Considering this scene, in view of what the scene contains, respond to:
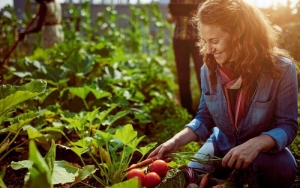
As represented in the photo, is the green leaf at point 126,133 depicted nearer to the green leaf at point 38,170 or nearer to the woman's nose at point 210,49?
the woman's nose at point 210,49

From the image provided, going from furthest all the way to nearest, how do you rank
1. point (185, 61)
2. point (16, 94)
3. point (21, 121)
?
1. point (185, 61)
2. point (21, 121)
3. point (16, 94)

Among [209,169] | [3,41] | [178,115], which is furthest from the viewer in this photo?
[3,41]

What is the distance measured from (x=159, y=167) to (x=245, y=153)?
390mm

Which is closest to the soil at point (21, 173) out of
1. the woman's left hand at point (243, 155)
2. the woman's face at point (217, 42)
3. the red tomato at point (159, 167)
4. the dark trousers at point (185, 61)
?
the red tomato at point (159, 167)

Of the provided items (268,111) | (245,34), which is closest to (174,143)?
(268,111)

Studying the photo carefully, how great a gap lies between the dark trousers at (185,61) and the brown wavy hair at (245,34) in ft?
5.96

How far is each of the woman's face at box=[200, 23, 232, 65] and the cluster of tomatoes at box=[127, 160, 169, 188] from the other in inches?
22.1

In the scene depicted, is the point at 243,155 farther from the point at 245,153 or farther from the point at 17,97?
the point at 17,97

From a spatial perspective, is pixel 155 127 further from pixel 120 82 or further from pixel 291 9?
pixel 291 9

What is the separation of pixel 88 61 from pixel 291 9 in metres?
2.08

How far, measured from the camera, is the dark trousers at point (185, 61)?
4.02 meters

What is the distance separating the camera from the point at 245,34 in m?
2.05

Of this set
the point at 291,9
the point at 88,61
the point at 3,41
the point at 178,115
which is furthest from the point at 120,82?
the point at 3,41

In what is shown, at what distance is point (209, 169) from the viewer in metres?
2.25
